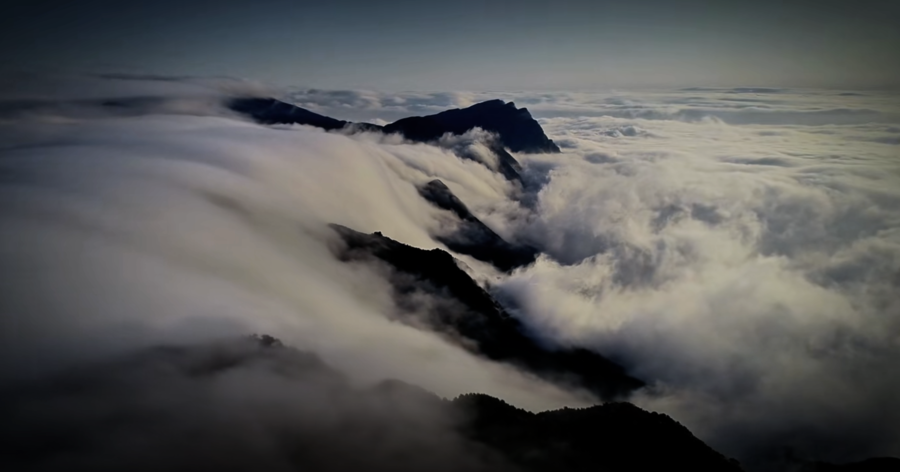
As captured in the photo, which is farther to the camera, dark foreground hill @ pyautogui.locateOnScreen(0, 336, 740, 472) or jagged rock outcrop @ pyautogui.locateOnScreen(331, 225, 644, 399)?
jagged rock outcrop @ pyautogui.locateOnScreen(331, 225, 644, 399)

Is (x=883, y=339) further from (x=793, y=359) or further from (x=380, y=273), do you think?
(x=380, y=273)

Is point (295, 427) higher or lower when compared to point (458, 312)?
higher

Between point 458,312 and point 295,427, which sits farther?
point 458,312

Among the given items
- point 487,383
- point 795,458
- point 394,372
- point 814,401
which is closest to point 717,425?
point 795,458
